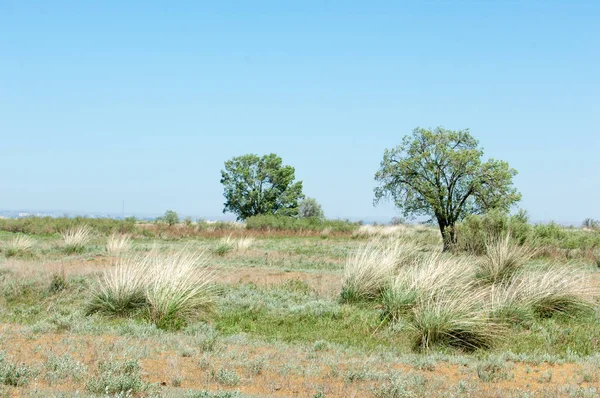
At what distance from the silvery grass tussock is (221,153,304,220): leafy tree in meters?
49.5

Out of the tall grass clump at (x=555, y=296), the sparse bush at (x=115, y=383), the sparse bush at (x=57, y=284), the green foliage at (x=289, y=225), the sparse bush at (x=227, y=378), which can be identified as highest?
the green foliage at (x=289, y=225)

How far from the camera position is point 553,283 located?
1047 centimetres

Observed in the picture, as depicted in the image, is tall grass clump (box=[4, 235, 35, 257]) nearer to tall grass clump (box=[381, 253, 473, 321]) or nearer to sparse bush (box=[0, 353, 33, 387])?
tall grass clump (box=[381, 253, 473, 321])

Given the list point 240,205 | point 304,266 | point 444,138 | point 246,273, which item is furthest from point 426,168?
point 240,205

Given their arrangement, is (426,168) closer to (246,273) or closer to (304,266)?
(304,266)

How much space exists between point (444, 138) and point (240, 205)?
3806 cm

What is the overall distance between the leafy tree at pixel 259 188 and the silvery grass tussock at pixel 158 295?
4945 centimetres

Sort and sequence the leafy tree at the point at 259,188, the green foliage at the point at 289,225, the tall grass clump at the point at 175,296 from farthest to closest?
the leafy tree at the point at 259,188, the green foliage at the point at 289,225, the tall grass clump at the point at 175,296

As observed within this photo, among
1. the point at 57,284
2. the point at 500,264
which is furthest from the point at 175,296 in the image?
the point at 500,264

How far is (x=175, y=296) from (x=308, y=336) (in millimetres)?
2638

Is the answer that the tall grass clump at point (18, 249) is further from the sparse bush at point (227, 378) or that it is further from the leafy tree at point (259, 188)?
the leafy tree at point (259, 188)

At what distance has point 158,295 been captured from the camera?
9.77m

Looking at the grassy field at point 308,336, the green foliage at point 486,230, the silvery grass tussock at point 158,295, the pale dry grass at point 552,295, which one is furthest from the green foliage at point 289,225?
the pale dry grass at point 552,295

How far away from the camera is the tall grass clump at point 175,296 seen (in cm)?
948
